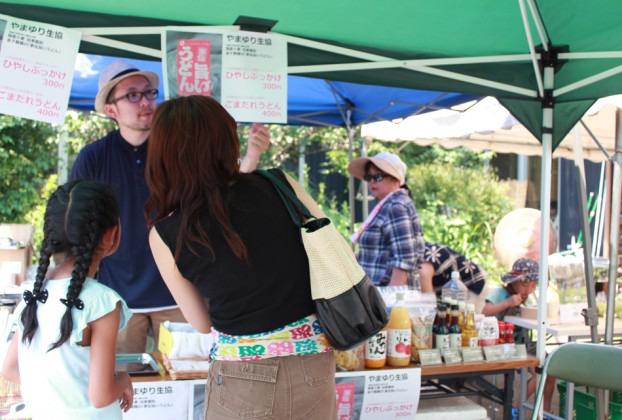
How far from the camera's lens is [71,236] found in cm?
170

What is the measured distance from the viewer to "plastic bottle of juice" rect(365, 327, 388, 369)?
107 inches

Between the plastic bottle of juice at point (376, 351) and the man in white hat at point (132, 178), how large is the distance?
84 centimetres

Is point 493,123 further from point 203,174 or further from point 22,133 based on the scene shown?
point 22,133

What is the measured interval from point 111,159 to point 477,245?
7575mm

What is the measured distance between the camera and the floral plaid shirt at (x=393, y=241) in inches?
158

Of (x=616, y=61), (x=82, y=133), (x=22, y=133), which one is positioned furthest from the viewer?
(x=82, y=133)

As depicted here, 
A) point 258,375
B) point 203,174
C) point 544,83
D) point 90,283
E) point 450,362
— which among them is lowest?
point 450,362

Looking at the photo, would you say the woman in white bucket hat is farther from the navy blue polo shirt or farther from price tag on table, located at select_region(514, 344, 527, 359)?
the navy blue polo shirt

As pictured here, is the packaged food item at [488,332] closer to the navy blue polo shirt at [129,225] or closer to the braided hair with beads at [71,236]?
the navy blue polo shirt at [129,225]

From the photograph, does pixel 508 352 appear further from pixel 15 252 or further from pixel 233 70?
pixel 15 252

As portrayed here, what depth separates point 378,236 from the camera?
13.5ft

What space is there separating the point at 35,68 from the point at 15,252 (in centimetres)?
227

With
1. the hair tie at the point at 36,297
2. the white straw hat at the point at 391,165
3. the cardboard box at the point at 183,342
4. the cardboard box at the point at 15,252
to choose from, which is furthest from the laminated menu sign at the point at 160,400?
the white straw hat at the point at 391,165

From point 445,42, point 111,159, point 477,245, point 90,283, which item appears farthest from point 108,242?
point 477,245
